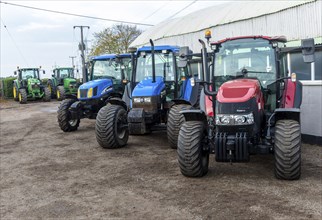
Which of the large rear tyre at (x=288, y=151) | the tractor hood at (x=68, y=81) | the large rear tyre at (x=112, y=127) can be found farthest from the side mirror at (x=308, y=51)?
the tractor hood at (x=68, y=81)

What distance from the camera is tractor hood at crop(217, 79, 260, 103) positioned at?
5.78 m

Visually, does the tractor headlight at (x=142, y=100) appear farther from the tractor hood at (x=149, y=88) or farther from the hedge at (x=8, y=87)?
the hedge at (x=8, y=87)

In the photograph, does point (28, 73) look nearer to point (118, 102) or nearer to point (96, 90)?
point (96, 90)

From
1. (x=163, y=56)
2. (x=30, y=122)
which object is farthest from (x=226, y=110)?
(x=30, y=122)

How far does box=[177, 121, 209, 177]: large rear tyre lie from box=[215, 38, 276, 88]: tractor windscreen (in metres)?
1.21

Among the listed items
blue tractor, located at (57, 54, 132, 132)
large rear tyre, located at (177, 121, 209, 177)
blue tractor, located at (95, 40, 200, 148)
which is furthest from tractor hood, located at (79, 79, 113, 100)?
large rear tyre, located at (177, 121, 209, 177)

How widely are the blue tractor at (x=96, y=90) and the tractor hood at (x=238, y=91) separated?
4.71 metres

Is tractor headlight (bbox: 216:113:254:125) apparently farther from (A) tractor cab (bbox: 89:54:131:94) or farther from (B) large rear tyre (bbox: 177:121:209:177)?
(A) tractor cab (bbox: 89:54:131:94)

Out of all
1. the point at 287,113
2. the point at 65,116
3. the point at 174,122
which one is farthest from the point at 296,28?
the point at 65,116

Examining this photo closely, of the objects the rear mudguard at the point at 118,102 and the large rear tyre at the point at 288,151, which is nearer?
the large rear tyre at the point at 288,151

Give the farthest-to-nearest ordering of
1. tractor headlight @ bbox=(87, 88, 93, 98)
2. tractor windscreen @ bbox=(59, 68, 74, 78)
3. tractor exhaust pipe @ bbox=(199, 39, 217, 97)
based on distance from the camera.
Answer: tractor windscreen @ bbox=(59, 68, 74, 78), tractor headlight @ bbox=(87, 88, 93, 98), tractor exhaust pipe @ bbox=(199, 39, 217, 97)

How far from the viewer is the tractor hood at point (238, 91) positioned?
5781mm

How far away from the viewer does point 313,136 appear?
8867 millimetres

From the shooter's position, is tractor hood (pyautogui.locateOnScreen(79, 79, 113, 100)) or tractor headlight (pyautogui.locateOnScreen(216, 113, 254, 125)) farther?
tractor hood (pyautogui.locateOnScreen(79, 79, 113, 100))
